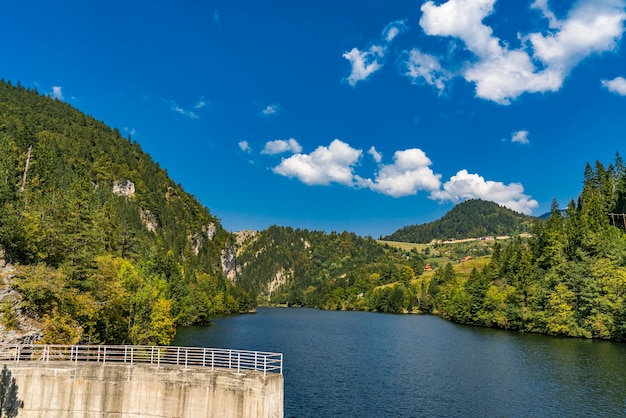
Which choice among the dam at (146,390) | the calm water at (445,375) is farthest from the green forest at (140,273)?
the dam at (146,390)

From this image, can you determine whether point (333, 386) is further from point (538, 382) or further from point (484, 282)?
point (484, 282)

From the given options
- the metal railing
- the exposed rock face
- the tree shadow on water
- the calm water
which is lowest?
the calm water

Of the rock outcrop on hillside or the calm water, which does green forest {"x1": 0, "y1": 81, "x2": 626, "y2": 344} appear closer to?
the rock outcrop on hillside

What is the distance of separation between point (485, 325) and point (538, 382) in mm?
83819

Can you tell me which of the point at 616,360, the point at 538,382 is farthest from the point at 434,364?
the point at 616,360

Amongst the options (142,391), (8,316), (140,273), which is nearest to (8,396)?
(142,391)

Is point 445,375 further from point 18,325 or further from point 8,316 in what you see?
point 8,316

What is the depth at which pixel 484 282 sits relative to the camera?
142m

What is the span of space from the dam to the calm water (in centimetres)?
1324

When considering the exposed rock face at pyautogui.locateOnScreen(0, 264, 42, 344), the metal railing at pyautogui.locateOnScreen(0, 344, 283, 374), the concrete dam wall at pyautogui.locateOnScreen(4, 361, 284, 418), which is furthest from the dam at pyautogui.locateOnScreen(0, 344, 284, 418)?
the exposed rock face at pyautogui.locateOnScreen(0, 264, 42, 344)

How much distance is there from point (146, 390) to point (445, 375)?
139ft

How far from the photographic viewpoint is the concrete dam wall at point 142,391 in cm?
3188

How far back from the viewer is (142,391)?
3422 cm

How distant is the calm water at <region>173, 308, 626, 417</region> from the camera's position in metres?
45.8
